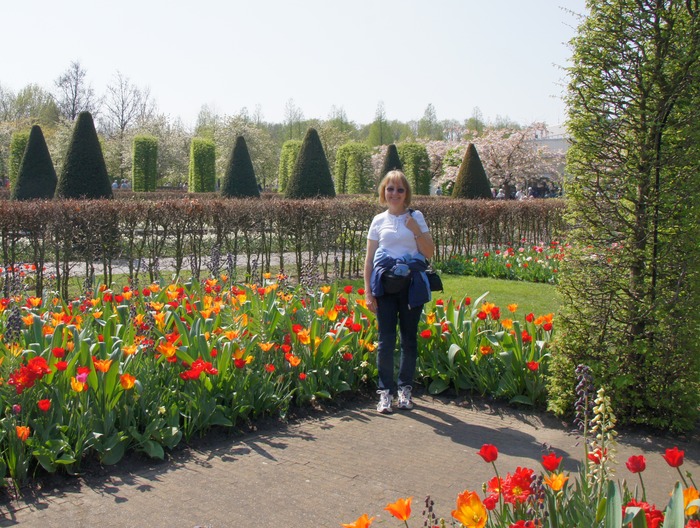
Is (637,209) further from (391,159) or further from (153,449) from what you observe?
(391,159)

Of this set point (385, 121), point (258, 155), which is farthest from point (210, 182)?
point (385, 121)

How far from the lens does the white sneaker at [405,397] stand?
4.84 m

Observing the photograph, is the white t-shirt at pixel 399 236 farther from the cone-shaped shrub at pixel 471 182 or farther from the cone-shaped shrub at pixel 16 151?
the cone-shaped shrub at pixel 16 151

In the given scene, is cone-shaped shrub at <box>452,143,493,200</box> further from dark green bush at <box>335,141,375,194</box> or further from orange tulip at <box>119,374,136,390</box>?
orange tulip at <box>119,374,136,390</box>

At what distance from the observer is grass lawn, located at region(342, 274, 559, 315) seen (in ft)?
30.9

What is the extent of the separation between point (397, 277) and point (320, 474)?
1.51 m

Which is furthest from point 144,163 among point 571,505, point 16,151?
point 571,505

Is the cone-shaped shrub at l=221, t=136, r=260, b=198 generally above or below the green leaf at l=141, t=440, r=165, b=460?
above

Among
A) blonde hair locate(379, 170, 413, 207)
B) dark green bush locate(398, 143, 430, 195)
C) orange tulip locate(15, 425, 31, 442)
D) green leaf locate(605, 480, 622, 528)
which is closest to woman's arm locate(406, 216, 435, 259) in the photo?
blonde hair locate(379, 170, 413, 207)

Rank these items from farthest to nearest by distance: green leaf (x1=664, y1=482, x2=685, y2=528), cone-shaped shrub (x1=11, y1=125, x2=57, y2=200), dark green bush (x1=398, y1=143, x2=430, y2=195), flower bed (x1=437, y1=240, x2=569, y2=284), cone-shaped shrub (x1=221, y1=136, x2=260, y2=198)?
dark green bush (x1=398, y1=143, x2=430, y2=195) < cone-shaped shrub (x1=221, y1=136, x2=260, y2=198) < cone-shaped shrub (x1=11, y1=125, x2=57, y2=200) < flower bed (x1=437, y1=240, x2=569, y2=284) < green leaf (x1=664, y1=482, x2=685, y2=528)

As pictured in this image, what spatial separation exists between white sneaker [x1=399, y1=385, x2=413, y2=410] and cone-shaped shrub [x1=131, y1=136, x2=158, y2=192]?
1066 inches

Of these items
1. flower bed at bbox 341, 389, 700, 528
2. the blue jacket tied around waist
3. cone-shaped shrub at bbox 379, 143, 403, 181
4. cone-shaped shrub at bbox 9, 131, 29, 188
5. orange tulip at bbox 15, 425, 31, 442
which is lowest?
orange tulip at bbox 15, 425, 31, 442

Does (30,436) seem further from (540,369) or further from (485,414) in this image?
(540,369)

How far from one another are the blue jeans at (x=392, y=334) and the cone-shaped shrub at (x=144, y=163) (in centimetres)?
2695
